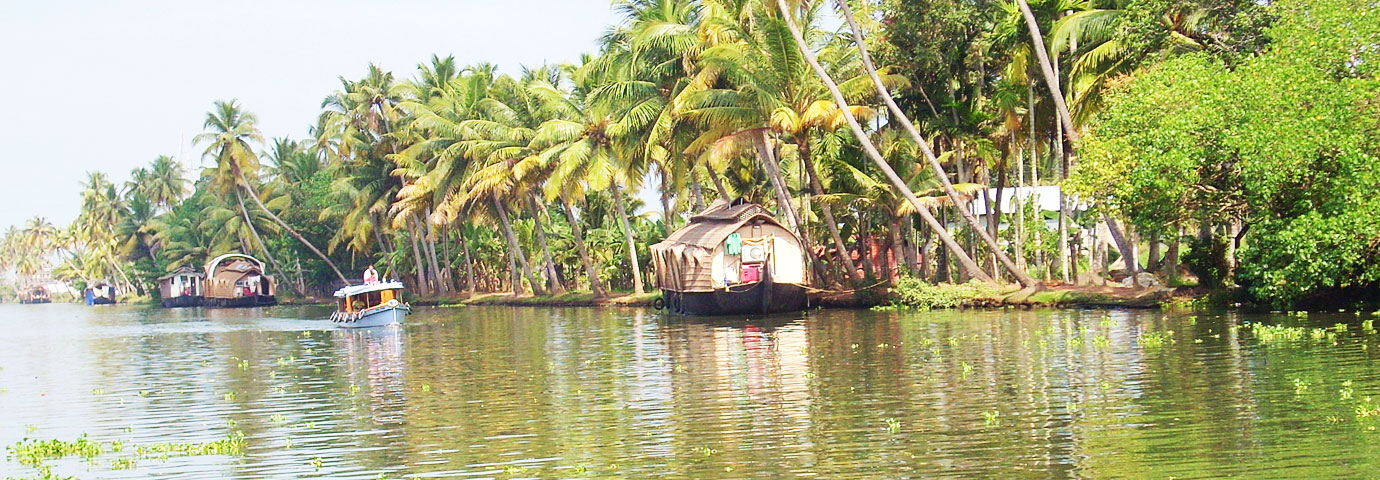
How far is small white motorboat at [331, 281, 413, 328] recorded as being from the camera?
3969cm

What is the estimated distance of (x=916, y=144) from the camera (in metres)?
37.1

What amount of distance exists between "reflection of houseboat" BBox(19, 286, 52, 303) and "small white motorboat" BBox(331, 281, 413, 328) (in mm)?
121403

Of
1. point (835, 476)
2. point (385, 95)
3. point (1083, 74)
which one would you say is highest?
point (385, 95)

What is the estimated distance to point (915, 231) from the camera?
4441 cm

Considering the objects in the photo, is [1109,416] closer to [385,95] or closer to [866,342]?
[866,342]

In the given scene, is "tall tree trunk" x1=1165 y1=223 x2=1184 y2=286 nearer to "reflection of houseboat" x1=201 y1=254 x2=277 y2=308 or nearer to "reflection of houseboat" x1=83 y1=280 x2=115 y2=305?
"reflection of houseboat" x1=201 y1=254 x2=277 y2=308

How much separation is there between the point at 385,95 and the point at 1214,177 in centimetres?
4582

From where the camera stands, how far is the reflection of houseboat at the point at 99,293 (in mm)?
109375

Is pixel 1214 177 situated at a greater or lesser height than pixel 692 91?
lesser

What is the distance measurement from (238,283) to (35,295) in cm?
8948

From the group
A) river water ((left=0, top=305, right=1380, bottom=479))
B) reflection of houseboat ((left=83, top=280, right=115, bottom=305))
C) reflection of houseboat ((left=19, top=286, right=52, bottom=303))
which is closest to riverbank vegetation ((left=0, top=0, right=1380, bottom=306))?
river water ((left=0, top=305, right=1380, bottom=479))

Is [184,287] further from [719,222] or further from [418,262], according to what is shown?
[719,222]

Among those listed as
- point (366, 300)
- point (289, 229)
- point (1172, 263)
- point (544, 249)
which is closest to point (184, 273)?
point (289, 229)

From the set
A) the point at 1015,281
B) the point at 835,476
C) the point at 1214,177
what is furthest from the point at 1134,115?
the point at 835,476
